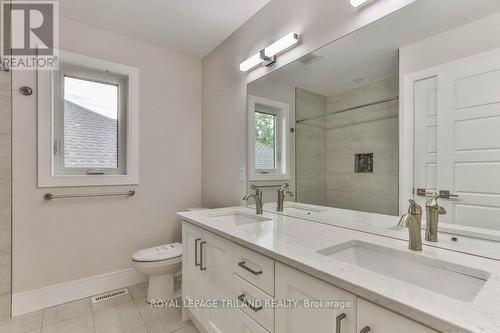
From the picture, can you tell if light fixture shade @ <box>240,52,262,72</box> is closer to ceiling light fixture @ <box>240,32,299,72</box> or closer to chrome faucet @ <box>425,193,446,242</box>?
ceiling light fixture @ <box>240,32,299,72</box>

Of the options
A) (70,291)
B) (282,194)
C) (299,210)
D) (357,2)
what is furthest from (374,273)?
(70,291)

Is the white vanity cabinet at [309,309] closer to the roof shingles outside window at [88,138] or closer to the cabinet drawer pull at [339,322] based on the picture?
the cabinet drawer pull at [339,322]

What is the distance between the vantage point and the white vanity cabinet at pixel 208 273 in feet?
4.14

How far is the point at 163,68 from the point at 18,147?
1384mm

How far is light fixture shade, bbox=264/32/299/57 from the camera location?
1613mm

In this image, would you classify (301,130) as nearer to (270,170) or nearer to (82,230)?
(270,170)

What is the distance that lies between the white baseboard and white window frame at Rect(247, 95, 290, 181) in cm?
150

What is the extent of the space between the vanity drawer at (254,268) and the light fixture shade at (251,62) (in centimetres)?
144

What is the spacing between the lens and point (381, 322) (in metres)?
0.63

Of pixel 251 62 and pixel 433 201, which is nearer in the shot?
pixel 433 201

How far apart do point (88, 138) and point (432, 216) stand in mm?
2522

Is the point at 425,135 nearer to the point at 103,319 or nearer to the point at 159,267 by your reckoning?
the point at 159,267

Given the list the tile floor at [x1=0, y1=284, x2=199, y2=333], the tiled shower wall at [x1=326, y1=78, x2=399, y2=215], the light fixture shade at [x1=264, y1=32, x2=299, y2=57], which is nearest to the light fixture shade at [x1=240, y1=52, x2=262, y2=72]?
the light fixture shade at [x1=264, y1=32, x2=299, y2=57]

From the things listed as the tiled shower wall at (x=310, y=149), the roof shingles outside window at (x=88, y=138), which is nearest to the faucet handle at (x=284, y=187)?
the tiled shower wall at (x=310, y=149)
